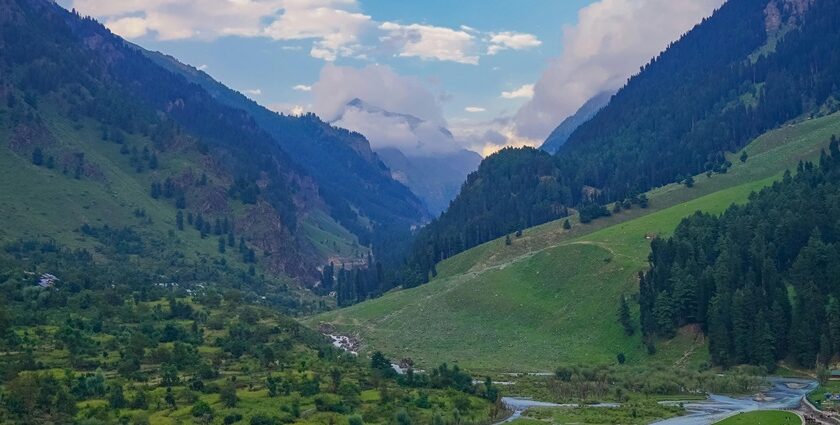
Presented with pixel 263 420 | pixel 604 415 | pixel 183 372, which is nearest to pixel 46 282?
pixel 183 372

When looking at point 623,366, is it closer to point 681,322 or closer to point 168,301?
point 681,322

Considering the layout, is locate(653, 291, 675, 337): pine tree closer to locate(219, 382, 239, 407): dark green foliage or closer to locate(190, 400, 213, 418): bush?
locate(219, 382, 239, 407): dark green foliage

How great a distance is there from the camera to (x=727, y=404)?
4742 inches

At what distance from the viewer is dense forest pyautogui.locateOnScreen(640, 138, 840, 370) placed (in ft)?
480

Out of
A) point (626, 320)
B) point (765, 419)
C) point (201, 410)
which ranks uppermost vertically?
point (626, 320)

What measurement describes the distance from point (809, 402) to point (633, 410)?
21.6 metres

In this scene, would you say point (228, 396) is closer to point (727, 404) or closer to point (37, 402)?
point (37, 402)

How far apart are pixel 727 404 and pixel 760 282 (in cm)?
5025

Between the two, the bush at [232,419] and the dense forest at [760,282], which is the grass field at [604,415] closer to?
the bush at [232,419]

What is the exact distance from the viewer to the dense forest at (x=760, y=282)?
146250mm

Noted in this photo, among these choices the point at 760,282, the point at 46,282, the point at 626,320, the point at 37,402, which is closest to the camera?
the point at 37,402

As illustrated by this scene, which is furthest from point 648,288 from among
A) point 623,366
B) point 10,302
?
point 10,302

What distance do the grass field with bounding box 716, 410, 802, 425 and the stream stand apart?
2.43 m

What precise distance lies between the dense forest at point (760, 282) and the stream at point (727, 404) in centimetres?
1010
